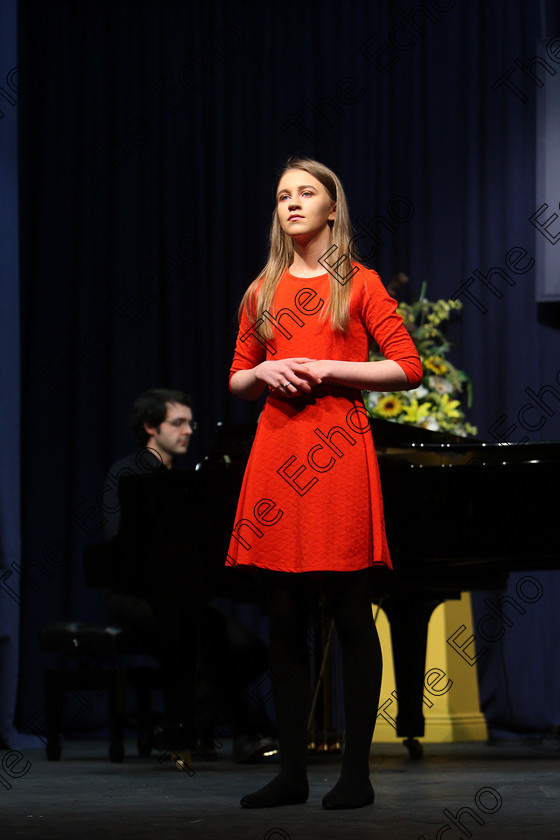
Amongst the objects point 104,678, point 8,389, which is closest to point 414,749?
point 104,678

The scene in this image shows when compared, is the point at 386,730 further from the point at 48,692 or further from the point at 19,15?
the point at 19,15

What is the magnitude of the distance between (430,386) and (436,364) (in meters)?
0.14

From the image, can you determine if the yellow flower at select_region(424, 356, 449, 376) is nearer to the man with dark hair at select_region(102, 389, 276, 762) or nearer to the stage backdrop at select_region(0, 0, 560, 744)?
the stage backdrop at select_region(0, 0, 560, 744)

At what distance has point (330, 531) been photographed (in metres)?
2.18

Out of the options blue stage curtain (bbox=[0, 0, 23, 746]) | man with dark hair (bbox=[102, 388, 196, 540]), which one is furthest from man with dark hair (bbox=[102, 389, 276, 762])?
blue stage curtain (bbox=[0, 0, 23, 746])

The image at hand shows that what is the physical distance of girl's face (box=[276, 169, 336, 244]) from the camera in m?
2.26

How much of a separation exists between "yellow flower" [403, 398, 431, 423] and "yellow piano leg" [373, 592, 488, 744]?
79 cm

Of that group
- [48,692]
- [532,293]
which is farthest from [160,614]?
[532,293]

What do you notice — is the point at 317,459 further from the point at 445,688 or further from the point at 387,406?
the point at 445,688

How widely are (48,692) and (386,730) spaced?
4.66ft

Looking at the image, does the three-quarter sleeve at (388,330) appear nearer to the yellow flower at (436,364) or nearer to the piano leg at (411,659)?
the piano leg at (411,659)

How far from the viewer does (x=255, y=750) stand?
3.51 meters

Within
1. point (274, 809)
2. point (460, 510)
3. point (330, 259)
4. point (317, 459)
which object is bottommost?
point (274, 809)

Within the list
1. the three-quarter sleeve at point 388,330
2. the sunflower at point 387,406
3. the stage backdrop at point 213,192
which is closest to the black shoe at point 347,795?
the three-quarter sleeve at point 388,330
